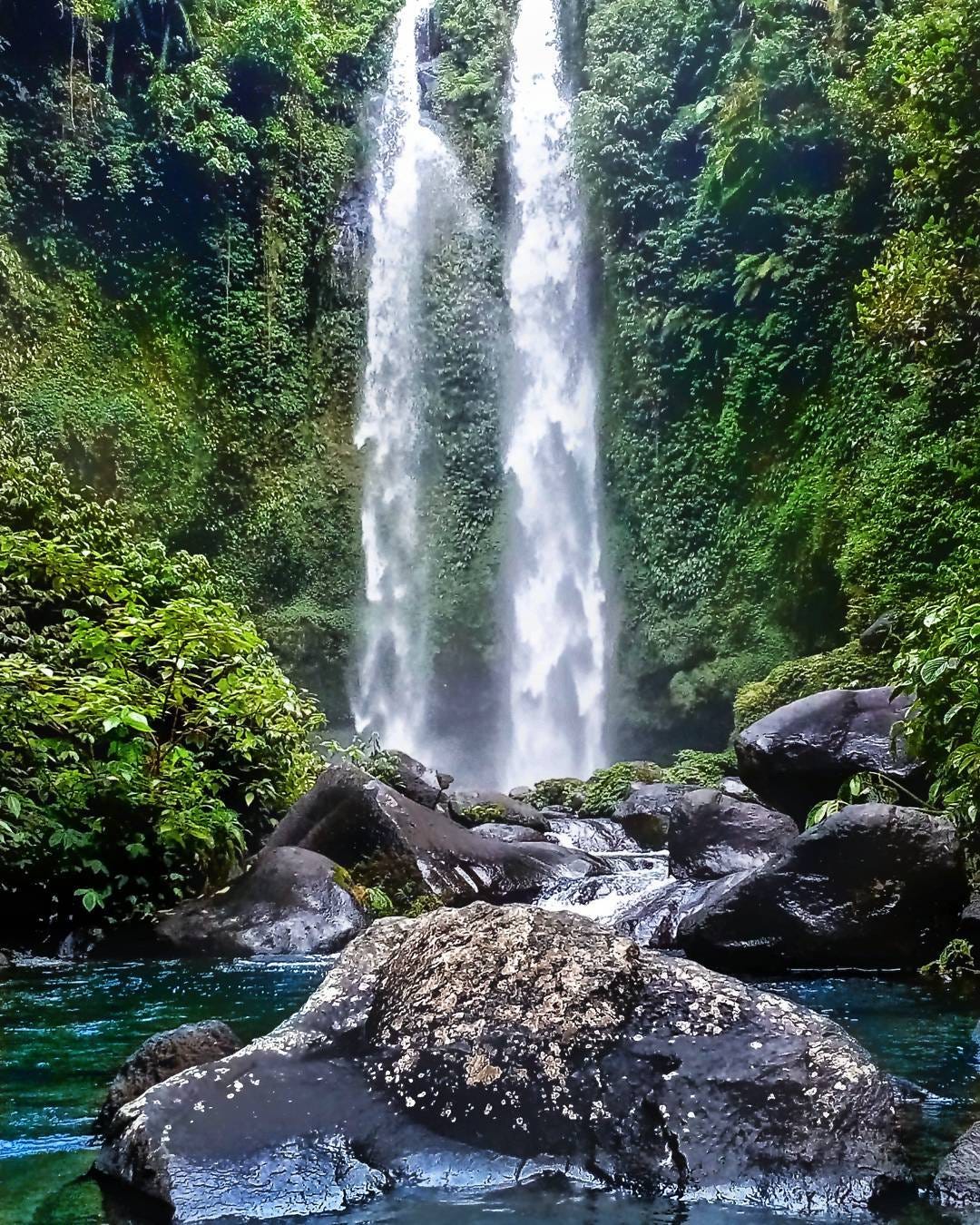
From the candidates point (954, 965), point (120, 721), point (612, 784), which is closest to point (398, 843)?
point (120, 721)

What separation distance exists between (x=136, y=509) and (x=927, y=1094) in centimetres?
1843

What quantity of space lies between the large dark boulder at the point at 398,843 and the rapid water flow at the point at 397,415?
40.7 ft

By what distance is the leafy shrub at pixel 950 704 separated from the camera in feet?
23.5

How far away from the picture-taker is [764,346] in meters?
20.1

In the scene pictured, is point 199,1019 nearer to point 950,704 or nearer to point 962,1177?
point 962,1177

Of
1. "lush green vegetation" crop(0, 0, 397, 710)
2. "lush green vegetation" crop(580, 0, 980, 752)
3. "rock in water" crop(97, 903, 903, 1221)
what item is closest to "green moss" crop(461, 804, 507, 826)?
"lush green vegetation" crop(580, 0, 980, 752)

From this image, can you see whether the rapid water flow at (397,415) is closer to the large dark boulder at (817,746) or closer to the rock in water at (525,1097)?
the large dark boulder at (817,746)

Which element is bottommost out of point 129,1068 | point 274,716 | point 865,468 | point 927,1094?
point 927,1094

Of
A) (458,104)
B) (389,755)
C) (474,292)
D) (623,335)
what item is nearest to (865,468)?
(623,335)

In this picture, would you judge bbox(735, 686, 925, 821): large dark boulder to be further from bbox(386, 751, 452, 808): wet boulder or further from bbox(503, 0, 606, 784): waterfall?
bbox(503, 0, 606, 784): waterfall

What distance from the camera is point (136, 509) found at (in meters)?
20.5

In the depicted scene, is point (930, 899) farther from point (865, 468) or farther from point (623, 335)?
point (623, 335)

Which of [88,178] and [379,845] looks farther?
[88,178]

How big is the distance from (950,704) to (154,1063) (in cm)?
584
